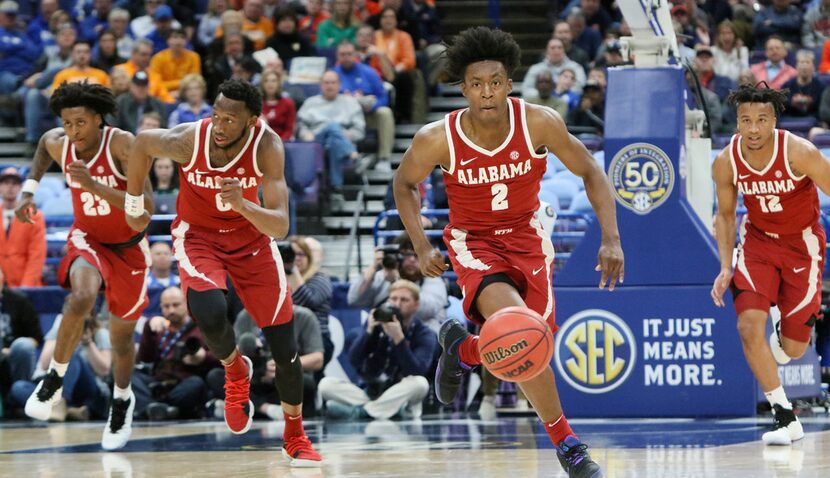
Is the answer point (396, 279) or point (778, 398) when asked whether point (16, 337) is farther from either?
point (778, 398)

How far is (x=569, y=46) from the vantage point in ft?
53.6

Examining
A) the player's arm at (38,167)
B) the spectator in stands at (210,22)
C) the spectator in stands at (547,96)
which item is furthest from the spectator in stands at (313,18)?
the player's arm at (38,167)

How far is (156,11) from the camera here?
18062mm

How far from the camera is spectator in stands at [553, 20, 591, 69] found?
1619 cm

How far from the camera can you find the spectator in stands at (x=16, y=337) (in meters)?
12.4

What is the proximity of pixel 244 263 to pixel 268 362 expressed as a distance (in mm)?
3597

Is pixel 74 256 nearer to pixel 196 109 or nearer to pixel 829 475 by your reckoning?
pixel 829 475

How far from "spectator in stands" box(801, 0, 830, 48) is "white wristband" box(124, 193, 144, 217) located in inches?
400

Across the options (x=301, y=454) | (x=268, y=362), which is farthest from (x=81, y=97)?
(x=268, y=362)

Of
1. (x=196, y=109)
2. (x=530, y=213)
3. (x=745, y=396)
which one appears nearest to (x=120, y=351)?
(x=530, y=213)

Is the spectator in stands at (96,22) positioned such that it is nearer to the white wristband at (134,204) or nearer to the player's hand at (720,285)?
the white wristband at (134,204)

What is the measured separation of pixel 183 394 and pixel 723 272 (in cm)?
494

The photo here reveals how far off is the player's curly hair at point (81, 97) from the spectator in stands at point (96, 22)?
940 centimetres

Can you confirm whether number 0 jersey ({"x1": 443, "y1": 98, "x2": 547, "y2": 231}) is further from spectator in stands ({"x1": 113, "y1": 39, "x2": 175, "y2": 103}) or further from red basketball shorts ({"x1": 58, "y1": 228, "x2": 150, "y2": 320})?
spectator in stands ({"x1": 113, "y1": 39, "x2": 175, "y2": 103})
